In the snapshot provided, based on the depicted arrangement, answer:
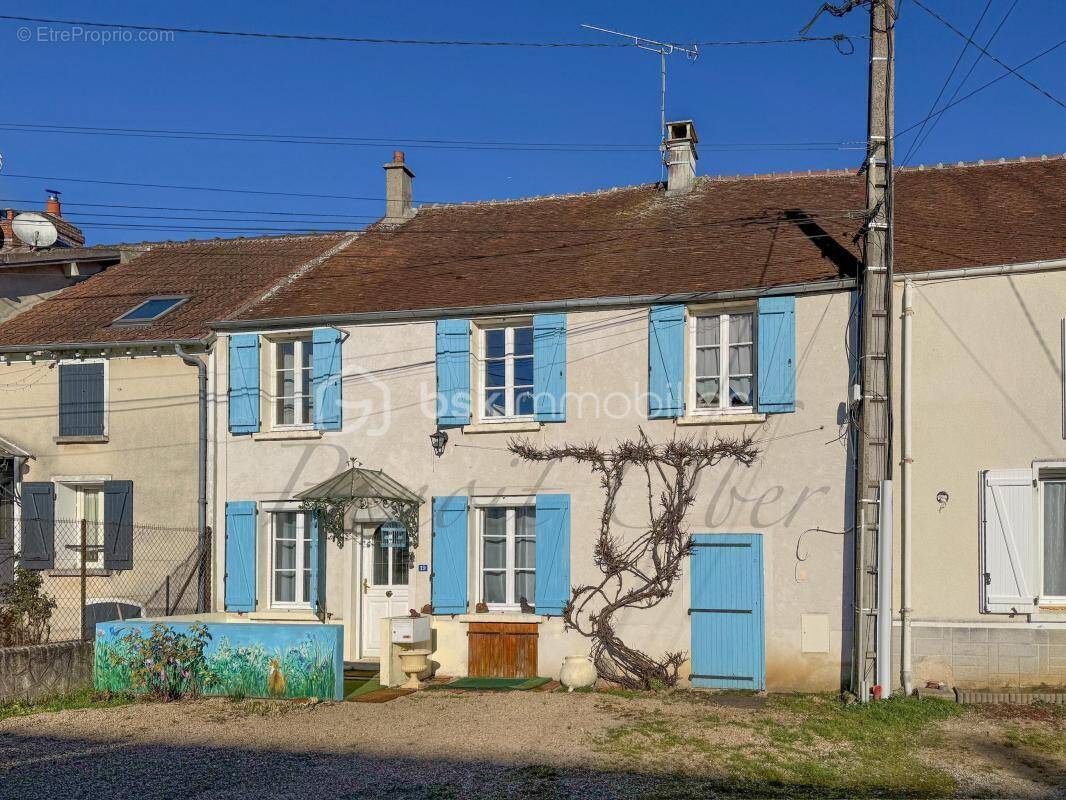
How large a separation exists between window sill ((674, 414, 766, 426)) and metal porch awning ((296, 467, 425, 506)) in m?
3.58

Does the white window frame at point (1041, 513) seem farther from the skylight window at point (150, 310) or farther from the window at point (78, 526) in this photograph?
the skylight window at point (150, 310)

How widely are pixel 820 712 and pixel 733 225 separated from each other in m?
6.98

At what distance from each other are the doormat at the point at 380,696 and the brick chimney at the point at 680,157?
8.75m

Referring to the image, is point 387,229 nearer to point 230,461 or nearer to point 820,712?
point 230,461

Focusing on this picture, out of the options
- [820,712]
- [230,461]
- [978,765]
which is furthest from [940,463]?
[230,461]

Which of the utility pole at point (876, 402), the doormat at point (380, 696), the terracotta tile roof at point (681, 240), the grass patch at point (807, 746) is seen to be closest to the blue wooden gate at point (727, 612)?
the grass patch at point (807, 746)

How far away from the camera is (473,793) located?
347 inches

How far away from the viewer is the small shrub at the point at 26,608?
52.1 feet

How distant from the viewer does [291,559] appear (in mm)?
15781

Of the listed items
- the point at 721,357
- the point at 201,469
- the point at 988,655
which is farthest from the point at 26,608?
the point at 988,655

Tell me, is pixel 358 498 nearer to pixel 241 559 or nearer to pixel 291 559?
pixel 291 559

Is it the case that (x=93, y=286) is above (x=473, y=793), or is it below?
above

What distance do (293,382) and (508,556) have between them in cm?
395

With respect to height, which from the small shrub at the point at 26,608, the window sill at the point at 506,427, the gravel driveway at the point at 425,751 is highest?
the window sill at the point at 506,427
